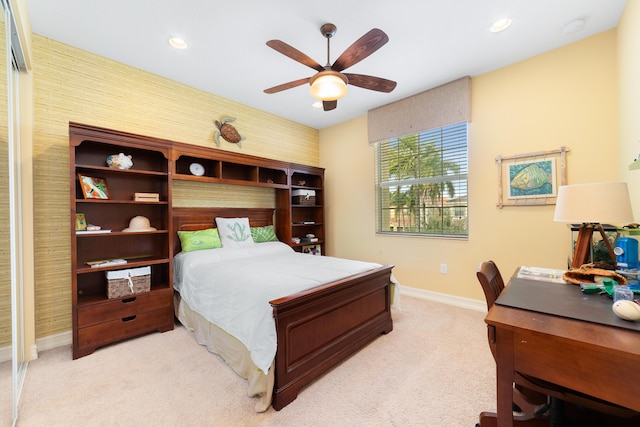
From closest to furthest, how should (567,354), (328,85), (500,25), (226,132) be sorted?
(567,354)
(328,85)
(500,25)
(226,132)

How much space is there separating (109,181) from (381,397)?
3.17 m

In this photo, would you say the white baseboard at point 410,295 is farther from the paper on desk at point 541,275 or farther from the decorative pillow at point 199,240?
the paper on desk at point 541,275

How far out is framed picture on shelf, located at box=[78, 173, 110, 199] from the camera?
8.00 ft

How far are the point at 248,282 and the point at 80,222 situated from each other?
174 centimetres

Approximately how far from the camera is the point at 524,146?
9.45ft

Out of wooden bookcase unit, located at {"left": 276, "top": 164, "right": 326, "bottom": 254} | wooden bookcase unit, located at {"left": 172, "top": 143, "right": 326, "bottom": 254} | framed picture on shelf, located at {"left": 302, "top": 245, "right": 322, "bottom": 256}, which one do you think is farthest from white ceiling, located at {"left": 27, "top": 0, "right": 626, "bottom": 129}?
framed picture on shelf, located at {"left": 302, "top": 245, "right": 322, "bottom": 256}

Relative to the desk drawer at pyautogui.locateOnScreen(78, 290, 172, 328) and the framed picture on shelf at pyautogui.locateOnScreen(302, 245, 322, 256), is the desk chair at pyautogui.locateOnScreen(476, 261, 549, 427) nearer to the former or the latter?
the desk drawer at pyautogui.locateOnScreen(78, 290, 172, 328)

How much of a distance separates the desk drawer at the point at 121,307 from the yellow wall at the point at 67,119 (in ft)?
1.40

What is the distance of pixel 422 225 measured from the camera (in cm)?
379

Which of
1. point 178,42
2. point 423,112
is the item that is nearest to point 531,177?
point 423,112

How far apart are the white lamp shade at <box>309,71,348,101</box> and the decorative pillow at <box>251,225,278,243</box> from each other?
7.39ft

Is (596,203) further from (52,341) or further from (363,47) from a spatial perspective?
(52,341)

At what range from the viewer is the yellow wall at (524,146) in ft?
8.14

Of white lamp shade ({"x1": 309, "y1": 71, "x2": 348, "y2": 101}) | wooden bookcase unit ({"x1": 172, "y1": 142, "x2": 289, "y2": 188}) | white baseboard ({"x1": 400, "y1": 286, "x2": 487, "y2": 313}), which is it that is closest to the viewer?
white lamp shade ({"x1": 309, "y1": 71, "x2": 348, "y2": 101})
